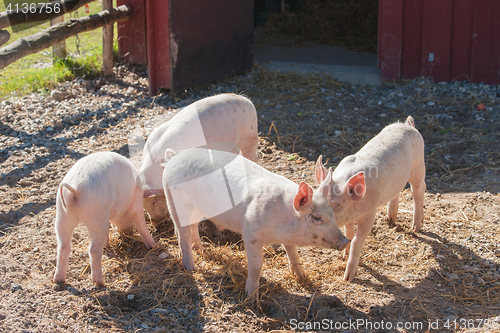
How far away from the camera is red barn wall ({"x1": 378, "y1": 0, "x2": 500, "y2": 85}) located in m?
7.51

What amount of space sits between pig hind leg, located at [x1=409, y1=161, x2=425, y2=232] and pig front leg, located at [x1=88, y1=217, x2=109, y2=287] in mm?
2611

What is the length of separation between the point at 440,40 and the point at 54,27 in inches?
224

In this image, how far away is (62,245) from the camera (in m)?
3.56

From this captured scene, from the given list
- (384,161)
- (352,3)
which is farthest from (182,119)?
(352,3)

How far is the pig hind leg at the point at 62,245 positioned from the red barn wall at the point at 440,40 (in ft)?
19.8

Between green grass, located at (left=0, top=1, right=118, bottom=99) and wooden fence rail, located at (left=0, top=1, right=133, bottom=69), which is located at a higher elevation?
wooden fence rail, located at (left=0, top=1, right=133, bottom=69)

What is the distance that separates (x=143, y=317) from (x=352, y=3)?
9958 millimetres

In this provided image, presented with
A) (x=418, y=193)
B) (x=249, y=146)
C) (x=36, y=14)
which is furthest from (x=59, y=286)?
(x=36, y=14)

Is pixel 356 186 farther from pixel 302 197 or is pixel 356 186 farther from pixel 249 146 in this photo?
pixel 249 146

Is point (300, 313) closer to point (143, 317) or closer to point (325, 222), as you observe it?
point (325, 222)

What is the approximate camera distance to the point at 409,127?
172 inches

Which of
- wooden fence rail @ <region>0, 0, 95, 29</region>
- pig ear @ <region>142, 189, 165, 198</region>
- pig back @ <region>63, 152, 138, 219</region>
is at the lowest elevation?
pig ear @ <region>142, 189, 165, 198</region>

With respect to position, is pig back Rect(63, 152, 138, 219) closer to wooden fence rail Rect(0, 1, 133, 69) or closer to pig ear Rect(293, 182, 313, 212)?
pig ear Rect(293, 182, 313, 212)

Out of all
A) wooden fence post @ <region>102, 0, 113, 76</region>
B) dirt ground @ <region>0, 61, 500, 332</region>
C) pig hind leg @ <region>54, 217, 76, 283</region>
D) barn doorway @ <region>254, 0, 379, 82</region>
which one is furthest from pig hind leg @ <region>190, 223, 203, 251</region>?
barn doorway @ <region>254, 0, 379, 82</region>
